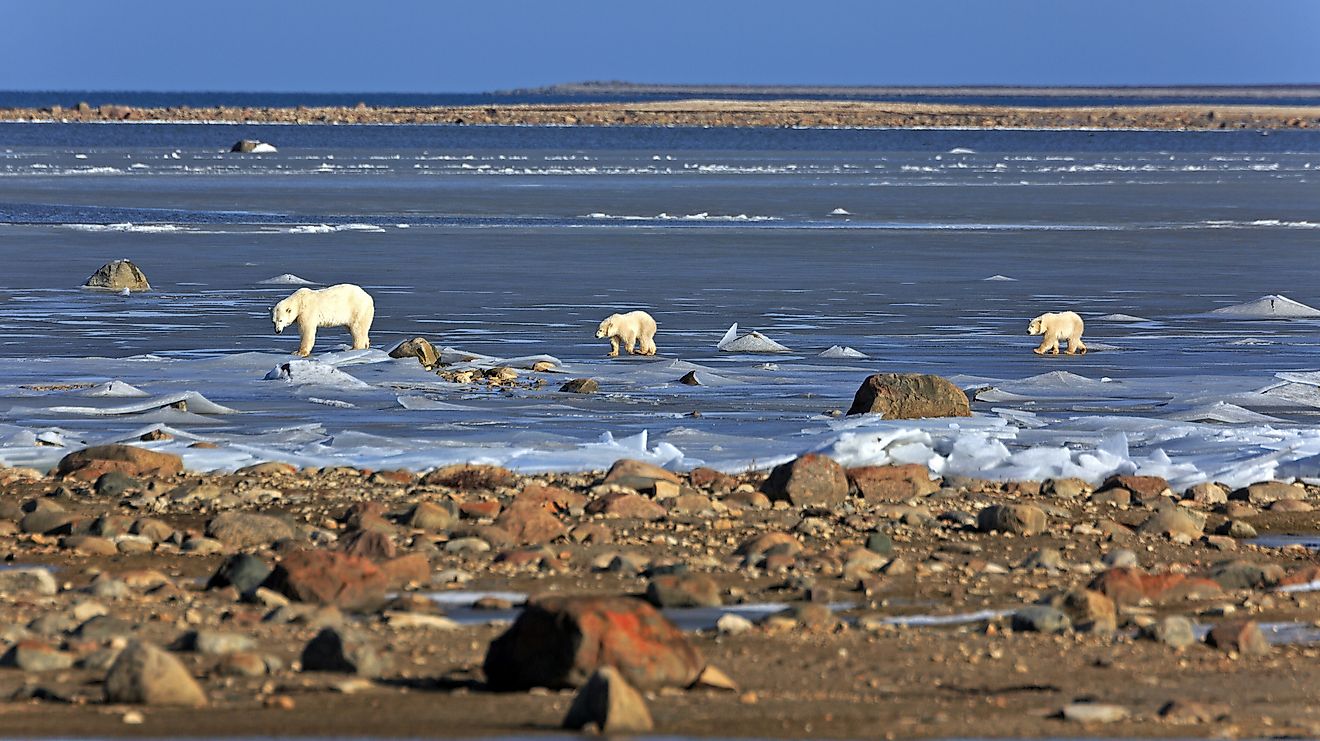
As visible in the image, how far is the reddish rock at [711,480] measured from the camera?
30.1 ft

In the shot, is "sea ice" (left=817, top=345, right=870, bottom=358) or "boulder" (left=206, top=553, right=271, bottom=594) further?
"sea ice" (left=817, top=345, right=870, bottom=358)

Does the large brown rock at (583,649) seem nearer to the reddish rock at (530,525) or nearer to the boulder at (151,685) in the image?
the boulder at (151,685)

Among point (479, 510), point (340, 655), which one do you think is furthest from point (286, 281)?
point (340, 655)

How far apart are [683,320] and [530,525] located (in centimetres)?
916

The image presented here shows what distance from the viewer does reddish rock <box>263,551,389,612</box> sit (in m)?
6.47

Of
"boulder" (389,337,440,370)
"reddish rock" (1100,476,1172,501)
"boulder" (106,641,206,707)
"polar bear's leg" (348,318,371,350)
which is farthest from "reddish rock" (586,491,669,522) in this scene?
"polar bear's leg" (348,318,371,350)

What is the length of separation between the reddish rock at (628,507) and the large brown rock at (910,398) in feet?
10.00

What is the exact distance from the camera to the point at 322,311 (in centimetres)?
1413

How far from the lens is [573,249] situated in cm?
2497

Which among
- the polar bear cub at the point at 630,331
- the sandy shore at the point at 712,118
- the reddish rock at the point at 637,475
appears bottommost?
the reddish rock at the point at 637,475

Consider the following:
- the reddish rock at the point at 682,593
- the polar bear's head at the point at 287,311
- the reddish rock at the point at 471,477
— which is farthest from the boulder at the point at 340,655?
the polar bear's head at the point at 287,311

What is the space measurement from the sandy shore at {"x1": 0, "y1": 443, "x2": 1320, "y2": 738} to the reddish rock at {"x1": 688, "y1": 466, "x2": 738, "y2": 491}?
19 millimetres

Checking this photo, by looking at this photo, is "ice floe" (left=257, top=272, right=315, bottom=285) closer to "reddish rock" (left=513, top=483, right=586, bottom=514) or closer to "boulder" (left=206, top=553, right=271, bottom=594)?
"reddish rock" (left=513, top=483, right=586, bottom=514)

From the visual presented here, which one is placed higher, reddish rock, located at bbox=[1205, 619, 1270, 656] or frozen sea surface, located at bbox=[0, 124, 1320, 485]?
frozen sea surface, located at bbox=[0, 124, 1320, 485]
